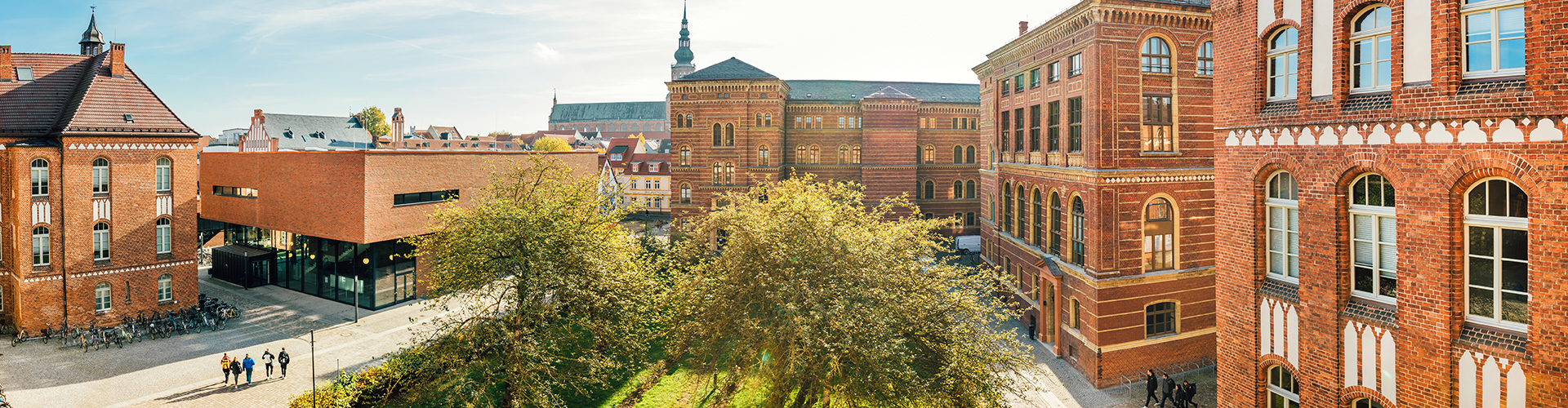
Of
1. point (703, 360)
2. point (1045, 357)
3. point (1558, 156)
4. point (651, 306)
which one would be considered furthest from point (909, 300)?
point (1045, 357)

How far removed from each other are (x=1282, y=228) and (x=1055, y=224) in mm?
13786

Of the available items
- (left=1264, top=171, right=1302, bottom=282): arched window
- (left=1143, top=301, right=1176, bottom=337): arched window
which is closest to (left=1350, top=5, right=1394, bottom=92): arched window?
(left=1264, top=171, right=1302, bottom=282): arched window

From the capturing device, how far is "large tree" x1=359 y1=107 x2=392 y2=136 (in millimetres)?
109625

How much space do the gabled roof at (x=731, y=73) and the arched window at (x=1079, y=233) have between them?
27785mm

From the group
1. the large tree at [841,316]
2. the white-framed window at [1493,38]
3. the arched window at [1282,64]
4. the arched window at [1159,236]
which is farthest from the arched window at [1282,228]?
the arched window at [1159,236]

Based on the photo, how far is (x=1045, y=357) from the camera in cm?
2681

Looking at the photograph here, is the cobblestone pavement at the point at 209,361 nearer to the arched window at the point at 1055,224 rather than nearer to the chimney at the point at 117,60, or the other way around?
the chimney at the point at 117,60

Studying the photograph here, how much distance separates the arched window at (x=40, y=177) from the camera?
29.9m

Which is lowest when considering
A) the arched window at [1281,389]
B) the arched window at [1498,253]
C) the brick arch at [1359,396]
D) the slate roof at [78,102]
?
the arched window at [1281,389]

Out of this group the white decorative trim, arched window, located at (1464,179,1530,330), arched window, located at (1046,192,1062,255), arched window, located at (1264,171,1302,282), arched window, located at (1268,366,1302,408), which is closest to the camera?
the white decorative trim

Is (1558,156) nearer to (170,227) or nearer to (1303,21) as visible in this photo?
(1303,21)

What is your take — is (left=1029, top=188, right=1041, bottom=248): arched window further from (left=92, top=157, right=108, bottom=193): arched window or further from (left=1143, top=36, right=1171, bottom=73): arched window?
(left=92, top=157, right=108, bottom=193): arched window

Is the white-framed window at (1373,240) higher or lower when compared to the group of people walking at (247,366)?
higher

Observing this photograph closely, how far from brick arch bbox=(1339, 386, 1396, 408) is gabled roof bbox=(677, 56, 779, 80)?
40.4 m
